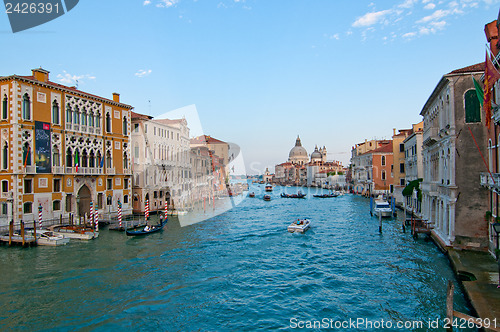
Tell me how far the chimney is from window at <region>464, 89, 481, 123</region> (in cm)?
2561

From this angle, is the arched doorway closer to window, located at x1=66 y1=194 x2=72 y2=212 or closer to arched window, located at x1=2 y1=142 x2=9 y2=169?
window, located at x1=66 y1=194 x2=72 y2=212

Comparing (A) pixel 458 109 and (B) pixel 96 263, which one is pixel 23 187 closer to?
(B) pixel 96 263

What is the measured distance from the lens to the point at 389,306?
1164 cm

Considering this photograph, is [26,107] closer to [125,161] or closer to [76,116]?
[76,116]

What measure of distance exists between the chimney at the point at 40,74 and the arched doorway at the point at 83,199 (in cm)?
837

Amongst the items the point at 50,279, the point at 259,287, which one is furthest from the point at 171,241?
the point at 259,287

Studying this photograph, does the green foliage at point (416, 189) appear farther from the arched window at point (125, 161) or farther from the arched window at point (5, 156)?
the arched window at point (5, 156)

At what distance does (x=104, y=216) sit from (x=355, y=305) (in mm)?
22817

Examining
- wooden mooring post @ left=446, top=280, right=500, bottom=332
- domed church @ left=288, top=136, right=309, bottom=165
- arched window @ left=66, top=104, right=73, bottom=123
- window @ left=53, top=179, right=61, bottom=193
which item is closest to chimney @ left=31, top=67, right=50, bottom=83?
arched window @ left=66, top=104, right=73, bottom=123

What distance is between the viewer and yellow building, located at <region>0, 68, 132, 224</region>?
70.0 feet

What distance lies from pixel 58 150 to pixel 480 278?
25.3 m

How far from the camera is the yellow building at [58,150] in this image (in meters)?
21.3

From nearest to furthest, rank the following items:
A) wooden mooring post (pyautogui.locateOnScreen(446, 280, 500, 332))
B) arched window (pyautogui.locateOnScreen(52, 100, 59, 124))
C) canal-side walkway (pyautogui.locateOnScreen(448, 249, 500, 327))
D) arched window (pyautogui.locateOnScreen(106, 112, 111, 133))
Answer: wooden mooring post (pyautogui.locateOnScreen(446, 280, 500, 332))
canal-side walkway (pyautogui.locateOnScreen(448, 249, 500, 327))
arched window (pyautogui.locateOnScreen(52, 100, 59, 124))
arched window (pyautogui.locateOnScreen(106, 112, 111, 133))

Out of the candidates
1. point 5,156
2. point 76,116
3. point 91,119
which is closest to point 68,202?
point 5,156
